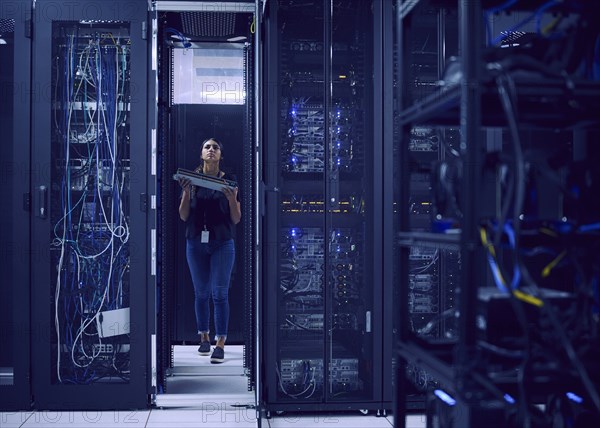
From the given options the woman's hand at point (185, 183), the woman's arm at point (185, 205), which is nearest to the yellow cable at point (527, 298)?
the woman's hand at point (185, 183)

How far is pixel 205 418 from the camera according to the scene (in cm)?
304

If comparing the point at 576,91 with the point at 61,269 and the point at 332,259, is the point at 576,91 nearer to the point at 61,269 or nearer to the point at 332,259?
the point at 332,259

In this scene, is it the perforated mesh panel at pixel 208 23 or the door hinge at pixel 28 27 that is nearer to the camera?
the door hinge at pixel 28 27

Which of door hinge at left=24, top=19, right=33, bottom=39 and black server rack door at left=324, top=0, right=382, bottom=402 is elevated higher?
door hinge at left=24, top=19, right=33, bottom=39

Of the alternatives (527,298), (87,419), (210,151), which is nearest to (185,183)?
(210,151)

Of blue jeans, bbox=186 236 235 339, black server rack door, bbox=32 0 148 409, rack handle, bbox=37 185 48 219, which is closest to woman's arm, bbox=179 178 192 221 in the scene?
blue jeans, bbox=186 236 235 339

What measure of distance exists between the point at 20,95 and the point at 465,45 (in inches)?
98.2

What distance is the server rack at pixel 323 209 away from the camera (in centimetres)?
301

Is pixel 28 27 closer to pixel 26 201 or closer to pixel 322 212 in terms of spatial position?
pixel 26 201

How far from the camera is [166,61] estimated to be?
3486mm

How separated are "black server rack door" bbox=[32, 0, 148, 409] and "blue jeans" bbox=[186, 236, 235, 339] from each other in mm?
688

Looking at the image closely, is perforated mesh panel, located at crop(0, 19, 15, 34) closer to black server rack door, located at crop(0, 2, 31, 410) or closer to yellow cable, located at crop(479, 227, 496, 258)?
black server rack door, located at crop(0, 2, 31, 410)

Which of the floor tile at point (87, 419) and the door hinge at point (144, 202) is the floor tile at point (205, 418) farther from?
the door hinge at point (144, 202)

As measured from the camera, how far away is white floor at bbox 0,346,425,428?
9.57 ft
